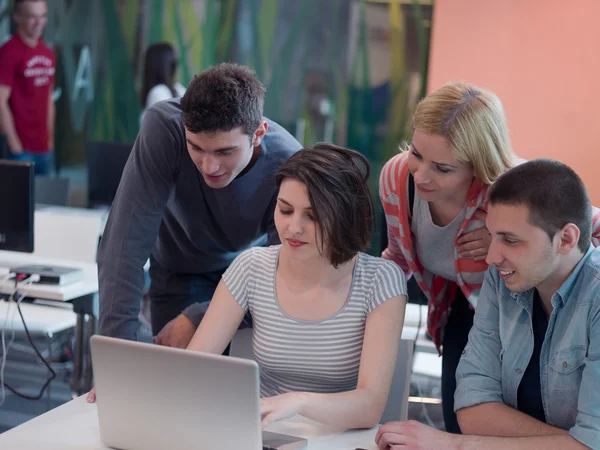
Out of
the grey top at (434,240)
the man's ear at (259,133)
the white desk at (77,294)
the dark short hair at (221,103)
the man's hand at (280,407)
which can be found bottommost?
the white desk at (77,294)

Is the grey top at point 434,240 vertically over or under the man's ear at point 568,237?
under

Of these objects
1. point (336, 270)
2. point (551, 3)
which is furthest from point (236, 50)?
point (336, 270)

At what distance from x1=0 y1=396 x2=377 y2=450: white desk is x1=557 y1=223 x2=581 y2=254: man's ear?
1.91ft

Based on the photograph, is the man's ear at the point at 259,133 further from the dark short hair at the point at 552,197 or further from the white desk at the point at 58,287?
the white desk at the point at 58,287

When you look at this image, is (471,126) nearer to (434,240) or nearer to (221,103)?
(434,240)

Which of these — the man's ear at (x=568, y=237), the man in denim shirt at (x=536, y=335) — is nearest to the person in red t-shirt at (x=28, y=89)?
the man in denim shirt at (x=536, y=335)

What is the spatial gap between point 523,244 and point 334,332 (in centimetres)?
51

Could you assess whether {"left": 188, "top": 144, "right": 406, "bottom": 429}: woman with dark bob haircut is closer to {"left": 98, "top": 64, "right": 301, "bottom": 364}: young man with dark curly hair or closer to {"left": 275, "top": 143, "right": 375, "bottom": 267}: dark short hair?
{"left": 275, "top": 143, "right": 375, "bottom": 267}: dark short hair

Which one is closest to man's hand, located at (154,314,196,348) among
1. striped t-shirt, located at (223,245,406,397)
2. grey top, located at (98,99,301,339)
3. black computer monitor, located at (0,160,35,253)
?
grey top, located at (98,99,301,339)

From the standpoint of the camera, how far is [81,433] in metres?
1.65

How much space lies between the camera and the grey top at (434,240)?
2.07m

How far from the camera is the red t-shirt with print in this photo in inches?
243

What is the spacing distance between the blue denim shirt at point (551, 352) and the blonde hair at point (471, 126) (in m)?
0.27

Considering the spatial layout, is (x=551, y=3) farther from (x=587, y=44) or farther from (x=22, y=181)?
(x=22, y=181)
